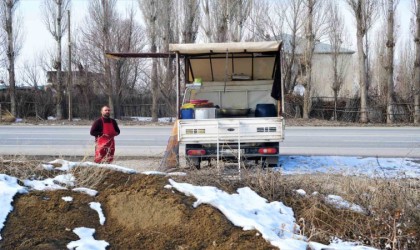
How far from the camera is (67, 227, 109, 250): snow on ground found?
15.1ft

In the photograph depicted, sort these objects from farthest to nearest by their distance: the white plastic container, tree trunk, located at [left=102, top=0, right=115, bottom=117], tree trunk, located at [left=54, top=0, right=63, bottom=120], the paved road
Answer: tree trunk, located at [left=54, top=0, right=63, bottom=120]
tree trunk, located at [left=102, top=0, right=115, bottom=117]
the paved road
the white plastic container

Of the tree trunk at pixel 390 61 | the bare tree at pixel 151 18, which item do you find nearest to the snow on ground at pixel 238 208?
the tree trunk at pixel 390 61

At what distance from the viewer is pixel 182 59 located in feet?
43.4

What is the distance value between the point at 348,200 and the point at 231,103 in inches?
291

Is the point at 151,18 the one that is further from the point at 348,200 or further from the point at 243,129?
the point at 348,200

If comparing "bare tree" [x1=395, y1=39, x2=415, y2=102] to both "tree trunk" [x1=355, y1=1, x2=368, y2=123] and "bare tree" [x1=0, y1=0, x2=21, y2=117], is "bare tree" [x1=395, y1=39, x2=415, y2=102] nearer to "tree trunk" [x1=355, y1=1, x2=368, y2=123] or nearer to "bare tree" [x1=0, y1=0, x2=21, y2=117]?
"tree trunk" [x1=355, y1=1, x2=368, y2=123]

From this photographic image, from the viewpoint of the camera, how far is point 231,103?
13305 millimetres

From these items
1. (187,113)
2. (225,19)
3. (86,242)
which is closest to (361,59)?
(225,19)

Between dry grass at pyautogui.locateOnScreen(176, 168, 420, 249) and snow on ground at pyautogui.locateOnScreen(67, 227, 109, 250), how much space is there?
1.86 meters

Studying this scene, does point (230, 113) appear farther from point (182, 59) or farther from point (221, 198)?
point (221, 198)

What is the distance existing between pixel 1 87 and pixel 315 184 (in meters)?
34.2

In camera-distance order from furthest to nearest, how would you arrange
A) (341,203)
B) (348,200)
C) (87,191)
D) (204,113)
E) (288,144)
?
1. (288,144)
2. (204,113)
3. (348,200)
4. (341,203)
5. (87,191)

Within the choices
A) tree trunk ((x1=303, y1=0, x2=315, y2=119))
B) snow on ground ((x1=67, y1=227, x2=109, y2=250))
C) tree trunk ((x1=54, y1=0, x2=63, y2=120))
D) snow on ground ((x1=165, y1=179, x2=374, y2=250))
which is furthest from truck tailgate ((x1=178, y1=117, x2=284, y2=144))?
tree trunk ((x1=54, y1=0, x2=63, y2=120))

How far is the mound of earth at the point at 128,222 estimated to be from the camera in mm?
4703
